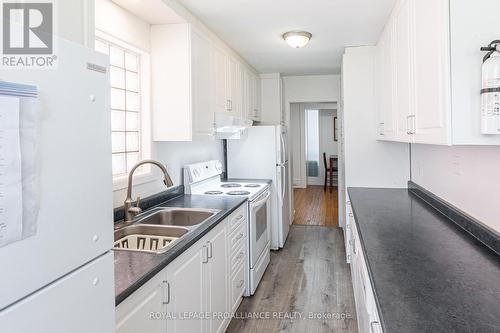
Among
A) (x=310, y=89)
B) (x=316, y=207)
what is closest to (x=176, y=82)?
(x=310, y=89)

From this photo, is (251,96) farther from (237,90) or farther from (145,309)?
(145,309)

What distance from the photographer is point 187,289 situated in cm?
176

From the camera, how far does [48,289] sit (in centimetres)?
66

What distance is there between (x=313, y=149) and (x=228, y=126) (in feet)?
21.3

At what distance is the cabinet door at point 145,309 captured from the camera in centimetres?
122

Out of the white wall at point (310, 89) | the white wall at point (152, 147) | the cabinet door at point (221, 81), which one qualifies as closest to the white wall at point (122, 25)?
the white wall at point (152, 147)

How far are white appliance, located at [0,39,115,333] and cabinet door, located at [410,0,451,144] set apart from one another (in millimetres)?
1201

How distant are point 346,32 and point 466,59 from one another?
195 cm

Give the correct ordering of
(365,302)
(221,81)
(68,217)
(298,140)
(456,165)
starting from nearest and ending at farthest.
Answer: (68,217) → (365,302) → (456,165) → (221,81) → (298,140)

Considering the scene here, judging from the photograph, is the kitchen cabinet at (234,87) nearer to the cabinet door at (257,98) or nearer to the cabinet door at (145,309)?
the cabinet door at (257,98)

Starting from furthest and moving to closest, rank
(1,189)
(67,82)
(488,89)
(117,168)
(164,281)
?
(117,168)
(164,281)
(488,89)
(67,82)
(1,189)

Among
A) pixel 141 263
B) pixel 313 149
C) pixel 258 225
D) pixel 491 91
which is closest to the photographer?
pixel 491 91

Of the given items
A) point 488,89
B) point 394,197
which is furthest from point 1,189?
point 394,197

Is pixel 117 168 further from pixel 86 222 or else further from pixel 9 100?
pixel 9 100
